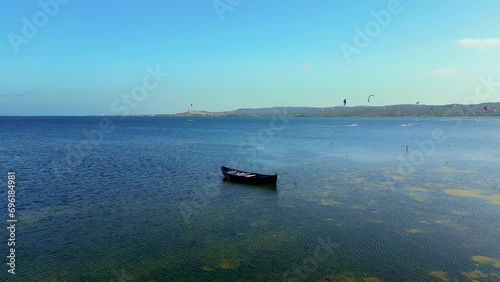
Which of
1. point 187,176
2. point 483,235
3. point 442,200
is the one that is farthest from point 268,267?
point 187,176

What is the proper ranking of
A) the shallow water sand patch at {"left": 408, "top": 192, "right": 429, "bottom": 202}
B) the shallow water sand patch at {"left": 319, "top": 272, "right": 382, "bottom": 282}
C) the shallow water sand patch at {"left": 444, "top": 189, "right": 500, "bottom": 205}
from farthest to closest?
the shallow water sand patch at {"left": 408, "top": 192, "right": 429, "bottom": 202}
the shallow water sand patch at {"left": 444, "top": 189, "right": 500, "bottom": 205}
the shallow water sand patch at {"left": 319, "top": 272, "right": 382, "bottom": 282}

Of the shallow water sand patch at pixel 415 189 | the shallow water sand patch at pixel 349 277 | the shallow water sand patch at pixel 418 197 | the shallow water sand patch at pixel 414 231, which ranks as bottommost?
the shallow water sand patch at pixel 349 277

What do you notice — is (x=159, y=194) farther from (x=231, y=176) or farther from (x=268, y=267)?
(x=268, y=267)

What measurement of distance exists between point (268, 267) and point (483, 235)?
668 inches

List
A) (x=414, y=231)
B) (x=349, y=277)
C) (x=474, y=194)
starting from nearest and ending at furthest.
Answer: (x=349, y=277)
(x=414, y=231)
(x=474, y=194)

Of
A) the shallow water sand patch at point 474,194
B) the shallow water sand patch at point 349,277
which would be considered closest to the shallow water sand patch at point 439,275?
the shallow water sand patch at point 349,277

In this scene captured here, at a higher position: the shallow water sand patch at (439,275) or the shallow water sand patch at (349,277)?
the shallow water sand patch at (439,275)

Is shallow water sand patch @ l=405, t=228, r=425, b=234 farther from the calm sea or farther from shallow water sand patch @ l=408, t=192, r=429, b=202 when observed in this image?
shallow water sand patch @ l=408, t=192, r=429, b=202

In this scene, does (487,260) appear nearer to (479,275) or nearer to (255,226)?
(479,275)

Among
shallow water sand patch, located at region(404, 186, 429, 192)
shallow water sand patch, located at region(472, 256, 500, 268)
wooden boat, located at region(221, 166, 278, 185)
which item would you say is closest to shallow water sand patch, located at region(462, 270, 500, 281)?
shallow water sand patch, located at region(472, 256, 500, 268)

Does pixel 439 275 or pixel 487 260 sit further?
pixel 487 260

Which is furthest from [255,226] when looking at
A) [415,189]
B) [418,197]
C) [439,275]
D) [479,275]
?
[415,189]

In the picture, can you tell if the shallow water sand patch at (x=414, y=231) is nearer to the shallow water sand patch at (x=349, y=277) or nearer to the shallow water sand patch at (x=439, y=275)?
the shallow water sand patch at (x=439, y=275)

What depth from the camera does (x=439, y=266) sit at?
19906 mm
